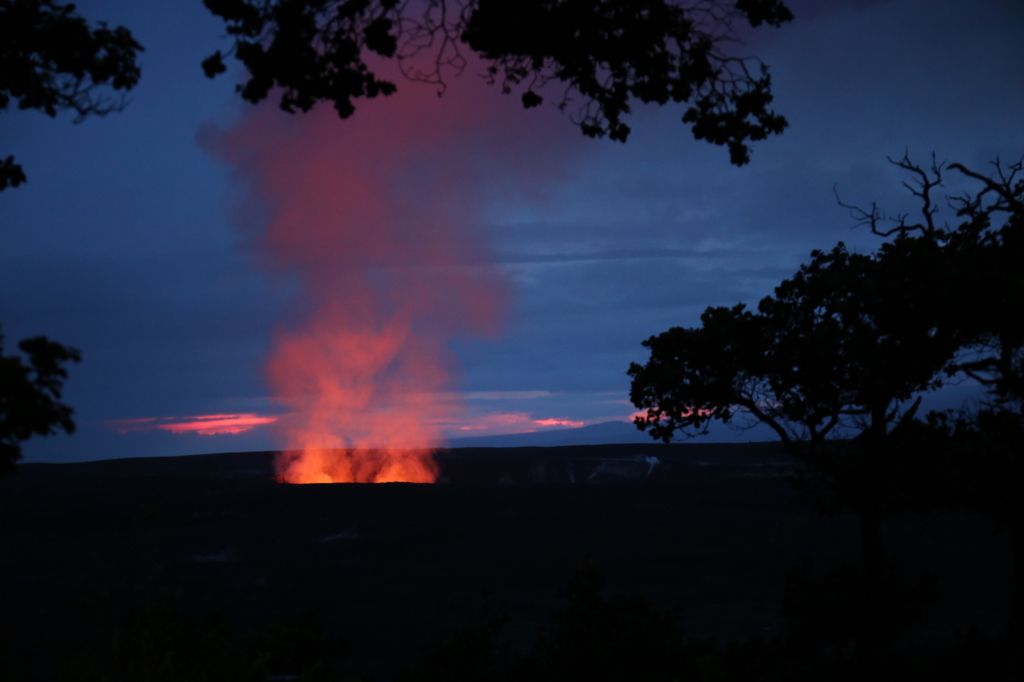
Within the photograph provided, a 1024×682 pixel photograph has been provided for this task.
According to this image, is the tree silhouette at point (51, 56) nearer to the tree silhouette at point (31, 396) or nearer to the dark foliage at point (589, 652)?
the tree silhouette at point (31, 396)

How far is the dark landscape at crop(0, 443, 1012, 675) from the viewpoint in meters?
20.7

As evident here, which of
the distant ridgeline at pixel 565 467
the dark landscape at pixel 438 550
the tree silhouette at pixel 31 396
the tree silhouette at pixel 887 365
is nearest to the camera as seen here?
the tree silhouette at pixel 31 396


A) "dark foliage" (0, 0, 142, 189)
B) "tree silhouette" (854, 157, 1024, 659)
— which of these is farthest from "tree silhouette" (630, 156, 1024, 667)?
"dark foliage" (0, 0, 142, 189)

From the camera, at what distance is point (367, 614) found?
2238 cm

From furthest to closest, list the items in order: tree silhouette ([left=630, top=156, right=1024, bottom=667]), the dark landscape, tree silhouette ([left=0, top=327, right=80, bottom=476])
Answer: the dark landscape < tree silhouette ([left=630, top=156, right=1024, bottom=667]) < tree silhouette ([left=0, top=327, right=80, bottom=476])

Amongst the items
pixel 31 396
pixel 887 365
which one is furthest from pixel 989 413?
pixel 31 396

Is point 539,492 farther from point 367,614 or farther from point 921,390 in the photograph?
point 921,390

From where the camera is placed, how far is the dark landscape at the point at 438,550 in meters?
20.7

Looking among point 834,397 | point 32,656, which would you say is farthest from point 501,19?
point 32,656

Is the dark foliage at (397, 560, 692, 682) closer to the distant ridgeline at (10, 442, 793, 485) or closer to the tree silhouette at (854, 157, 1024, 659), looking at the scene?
the tree silhouette at (854, 157, 1024, 659)

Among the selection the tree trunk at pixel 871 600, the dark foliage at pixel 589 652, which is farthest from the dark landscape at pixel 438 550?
the tree trunk at pixel 871 600

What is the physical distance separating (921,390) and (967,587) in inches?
715

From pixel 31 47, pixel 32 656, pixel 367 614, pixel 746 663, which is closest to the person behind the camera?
pixel 31 47

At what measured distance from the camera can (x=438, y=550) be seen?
3269cm
